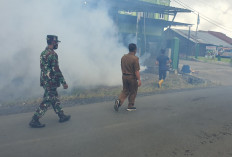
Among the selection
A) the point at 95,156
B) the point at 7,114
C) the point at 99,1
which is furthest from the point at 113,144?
the point at 99,1

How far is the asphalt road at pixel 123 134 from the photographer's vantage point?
2.79 metres

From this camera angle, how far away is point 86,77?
8.00 metres

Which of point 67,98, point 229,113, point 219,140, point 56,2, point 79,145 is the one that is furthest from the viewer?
point 56,2

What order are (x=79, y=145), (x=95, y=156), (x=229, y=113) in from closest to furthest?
(x=95, y=156) → (x=79, y=145) → (x=229, y=113)

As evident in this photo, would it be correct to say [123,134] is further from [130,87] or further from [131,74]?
[131,74]

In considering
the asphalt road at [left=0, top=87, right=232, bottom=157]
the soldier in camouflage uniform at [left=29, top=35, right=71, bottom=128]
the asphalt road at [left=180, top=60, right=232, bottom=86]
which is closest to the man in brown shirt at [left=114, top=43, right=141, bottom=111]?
the asphalt road at [left=0, top=87, right=232, bottom=157]

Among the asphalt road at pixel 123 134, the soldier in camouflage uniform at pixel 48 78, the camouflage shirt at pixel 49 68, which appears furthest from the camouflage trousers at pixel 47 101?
the asphalt road at pixel 123 134

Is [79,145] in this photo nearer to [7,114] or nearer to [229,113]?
[7,114]

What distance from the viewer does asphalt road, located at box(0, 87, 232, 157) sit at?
279 cm

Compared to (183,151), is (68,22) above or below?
above

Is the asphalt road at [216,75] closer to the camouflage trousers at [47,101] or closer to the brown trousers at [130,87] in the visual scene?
the brown trousers at [130,87]

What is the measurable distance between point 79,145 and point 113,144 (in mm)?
526

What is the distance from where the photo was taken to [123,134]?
3.39 m

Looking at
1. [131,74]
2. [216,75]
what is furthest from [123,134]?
[216,75]
